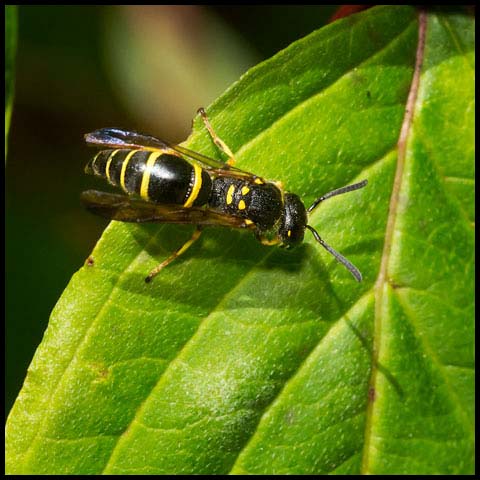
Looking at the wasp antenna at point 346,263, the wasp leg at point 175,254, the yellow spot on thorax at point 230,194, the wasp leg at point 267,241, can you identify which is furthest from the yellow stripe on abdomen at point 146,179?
the wasp antenna at point 346,263

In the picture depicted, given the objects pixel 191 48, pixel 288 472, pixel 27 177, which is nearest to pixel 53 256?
pixel 27 177

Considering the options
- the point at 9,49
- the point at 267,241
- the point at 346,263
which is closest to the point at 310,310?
the point at 346,263

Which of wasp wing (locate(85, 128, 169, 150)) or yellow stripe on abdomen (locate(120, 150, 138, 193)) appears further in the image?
wasp wing (locate(85, 128, 169, 150))

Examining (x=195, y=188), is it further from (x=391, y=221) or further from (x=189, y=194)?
(x=391, y=221)

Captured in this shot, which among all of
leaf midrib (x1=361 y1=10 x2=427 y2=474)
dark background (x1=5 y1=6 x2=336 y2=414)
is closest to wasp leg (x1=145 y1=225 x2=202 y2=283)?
leaf midrib (x1=361 y1=10 x2=427 y2=474)

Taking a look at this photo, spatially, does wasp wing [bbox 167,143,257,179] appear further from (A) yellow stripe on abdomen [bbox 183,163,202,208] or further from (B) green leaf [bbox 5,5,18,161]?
(B) green leaf [bbox 5,5,18,161]

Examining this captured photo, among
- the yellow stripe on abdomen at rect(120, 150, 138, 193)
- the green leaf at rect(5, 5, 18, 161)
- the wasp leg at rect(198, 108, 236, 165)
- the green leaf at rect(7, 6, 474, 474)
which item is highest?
the green leaf at rect(5, 5, 18, 161)
